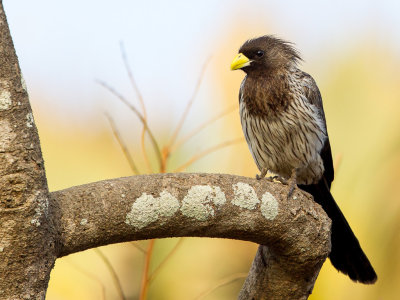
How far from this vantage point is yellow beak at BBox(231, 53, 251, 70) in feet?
10.9

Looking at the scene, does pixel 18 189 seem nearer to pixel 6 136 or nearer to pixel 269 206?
pixel 6 136

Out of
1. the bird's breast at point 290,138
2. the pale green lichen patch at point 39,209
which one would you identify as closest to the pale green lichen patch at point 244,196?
the pale green lichen patch at point 39,209

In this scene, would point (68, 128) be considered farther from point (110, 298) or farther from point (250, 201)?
point (250, 201)

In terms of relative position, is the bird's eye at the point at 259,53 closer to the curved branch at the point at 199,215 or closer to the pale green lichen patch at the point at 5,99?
the curved branch at the point at 199,215

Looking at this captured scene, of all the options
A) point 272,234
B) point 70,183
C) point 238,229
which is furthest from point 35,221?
point 70,183

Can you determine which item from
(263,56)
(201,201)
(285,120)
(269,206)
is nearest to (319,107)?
(285,120)

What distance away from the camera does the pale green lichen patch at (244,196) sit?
6.87ft

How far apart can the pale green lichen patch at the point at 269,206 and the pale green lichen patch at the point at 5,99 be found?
2.90ft

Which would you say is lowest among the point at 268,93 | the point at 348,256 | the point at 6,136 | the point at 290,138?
the point at 348,256

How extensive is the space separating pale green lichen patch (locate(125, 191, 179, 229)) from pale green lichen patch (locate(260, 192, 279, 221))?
35 cm

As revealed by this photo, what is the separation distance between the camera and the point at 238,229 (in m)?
2.12

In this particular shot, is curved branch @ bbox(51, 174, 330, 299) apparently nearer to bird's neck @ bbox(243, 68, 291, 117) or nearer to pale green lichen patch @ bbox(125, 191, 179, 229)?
pale green lichen patch @ bbox(125, 191, 179, 229)

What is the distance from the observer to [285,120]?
3.17m

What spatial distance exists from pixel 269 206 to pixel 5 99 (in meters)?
0.93
